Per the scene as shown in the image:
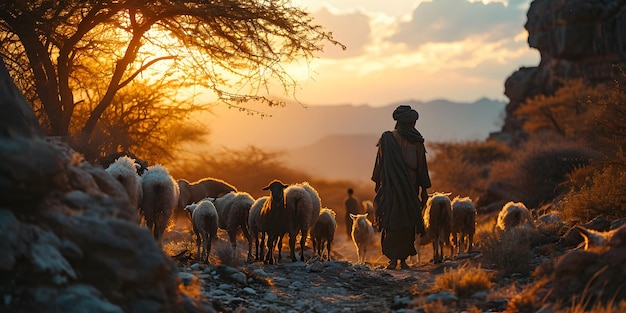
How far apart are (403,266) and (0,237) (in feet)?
29.8

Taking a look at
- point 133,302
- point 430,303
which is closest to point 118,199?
point 133,302

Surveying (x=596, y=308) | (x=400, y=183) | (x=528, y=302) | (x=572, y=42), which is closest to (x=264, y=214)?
(x=400, y=183)

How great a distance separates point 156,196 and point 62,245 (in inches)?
253

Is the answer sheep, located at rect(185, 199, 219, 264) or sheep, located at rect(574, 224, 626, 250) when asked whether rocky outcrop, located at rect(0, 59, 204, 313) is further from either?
sheep, located at rect(185, 199, 219, 264)

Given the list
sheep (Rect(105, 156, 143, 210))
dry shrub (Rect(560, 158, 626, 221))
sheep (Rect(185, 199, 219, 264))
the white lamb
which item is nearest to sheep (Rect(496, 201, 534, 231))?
dry shrub (Rect(560, 158, 626, 221))

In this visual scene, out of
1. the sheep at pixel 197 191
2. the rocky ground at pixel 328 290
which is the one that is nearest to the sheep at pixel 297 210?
the rocky ground at pixel 328 290

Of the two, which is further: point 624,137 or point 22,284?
point 624,137

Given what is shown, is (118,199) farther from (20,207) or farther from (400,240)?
(400,240)

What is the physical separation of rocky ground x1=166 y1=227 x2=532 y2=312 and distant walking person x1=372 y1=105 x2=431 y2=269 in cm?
112

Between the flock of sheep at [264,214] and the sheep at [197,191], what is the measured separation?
487 cm

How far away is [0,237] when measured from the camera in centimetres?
600

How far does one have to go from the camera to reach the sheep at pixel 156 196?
12688 mm

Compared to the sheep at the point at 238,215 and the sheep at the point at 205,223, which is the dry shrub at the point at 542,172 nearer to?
the sheep at the point at 238,215

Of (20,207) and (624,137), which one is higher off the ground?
(624,137)
